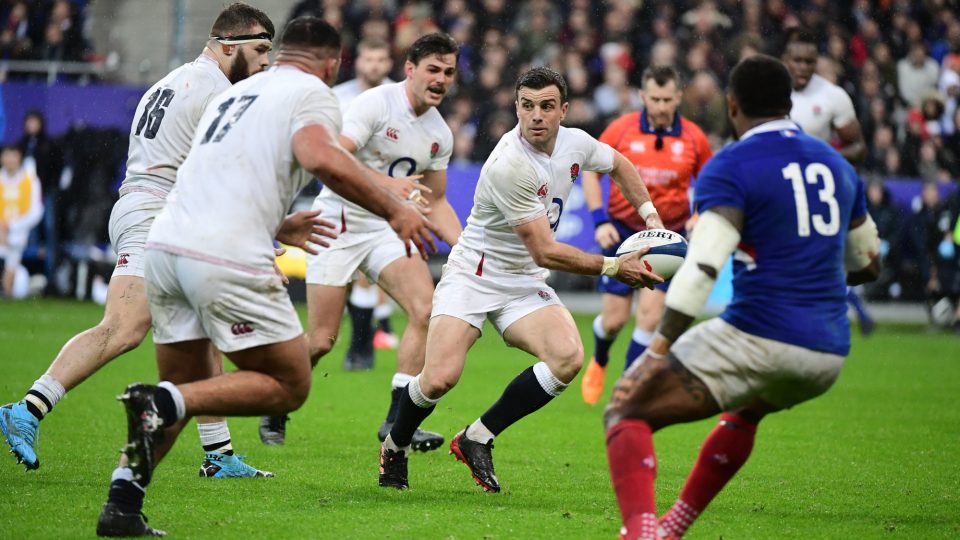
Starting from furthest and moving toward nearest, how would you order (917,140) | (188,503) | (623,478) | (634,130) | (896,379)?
(917,140), (896,379), (634,130), (188,503), (623,478)

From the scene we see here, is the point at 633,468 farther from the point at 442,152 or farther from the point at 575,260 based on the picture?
the point at 442,152

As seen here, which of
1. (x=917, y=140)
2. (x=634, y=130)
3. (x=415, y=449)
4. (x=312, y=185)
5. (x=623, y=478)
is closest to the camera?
(x=623, y=478)

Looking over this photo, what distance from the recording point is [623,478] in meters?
5.49

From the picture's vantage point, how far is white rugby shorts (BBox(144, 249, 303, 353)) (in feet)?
18.6

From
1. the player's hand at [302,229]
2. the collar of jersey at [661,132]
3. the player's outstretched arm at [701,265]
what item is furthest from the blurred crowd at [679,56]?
the player's outstretched arm at [701,265]

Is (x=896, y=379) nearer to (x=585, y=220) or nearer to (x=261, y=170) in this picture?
(x=585, y=220)

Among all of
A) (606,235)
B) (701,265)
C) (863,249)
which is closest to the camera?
(701,265)

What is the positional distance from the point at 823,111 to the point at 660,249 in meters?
5.28

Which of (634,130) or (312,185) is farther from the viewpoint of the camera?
(312,185)

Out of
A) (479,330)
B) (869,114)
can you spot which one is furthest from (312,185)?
(479,330)

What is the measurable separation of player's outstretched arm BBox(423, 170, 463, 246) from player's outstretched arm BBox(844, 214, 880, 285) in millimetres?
3380

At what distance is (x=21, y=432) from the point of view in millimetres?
7250

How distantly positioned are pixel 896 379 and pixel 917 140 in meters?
8.63

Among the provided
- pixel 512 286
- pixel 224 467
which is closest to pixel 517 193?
pixel 512 286
